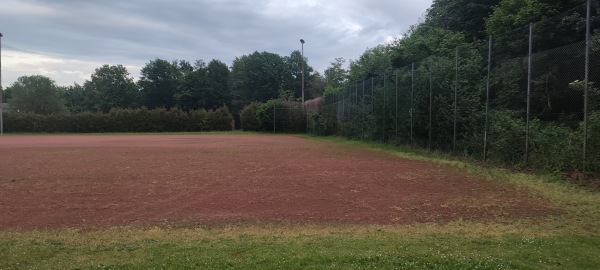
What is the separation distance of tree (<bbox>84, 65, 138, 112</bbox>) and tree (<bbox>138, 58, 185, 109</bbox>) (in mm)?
2605

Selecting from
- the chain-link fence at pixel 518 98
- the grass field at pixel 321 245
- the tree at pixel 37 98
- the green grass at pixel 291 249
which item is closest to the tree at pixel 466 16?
the chain-link fence at pixel 518 98

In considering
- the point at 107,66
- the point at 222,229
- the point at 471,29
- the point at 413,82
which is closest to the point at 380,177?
the point at 222,229

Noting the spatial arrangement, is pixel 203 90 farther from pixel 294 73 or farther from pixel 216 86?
pixel 294 73

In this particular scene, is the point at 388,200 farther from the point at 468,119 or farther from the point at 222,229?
the point at 468,119

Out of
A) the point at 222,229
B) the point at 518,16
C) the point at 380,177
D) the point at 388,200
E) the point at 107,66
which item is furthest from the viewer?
the point at 107,66

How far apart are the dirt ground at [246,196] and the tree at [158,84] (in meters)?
80.0

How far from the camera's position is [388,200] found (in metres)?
7.74

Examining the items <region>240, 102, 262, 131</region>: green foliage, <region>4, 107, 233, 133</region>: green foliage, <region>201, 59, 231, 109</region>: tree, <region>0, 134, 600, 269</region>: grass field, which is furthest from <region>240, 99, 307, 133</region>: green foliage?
<region>0, 134, 600, 269</region>: grass field

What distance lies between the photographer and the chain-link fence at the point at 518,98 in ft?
31.6

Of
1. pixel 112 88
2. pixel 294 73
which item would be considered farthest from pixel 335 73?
pixel 112 88

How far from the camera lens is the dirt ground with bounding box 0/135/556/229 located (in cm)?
641

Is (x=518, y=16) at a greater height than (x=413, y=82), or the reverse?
(x=518, y=16)

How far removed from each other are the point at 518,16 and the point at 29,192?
21835 mm

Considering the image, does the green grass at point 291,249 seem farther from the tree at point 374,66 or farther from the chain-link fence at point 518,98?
the tree at point 374,66
